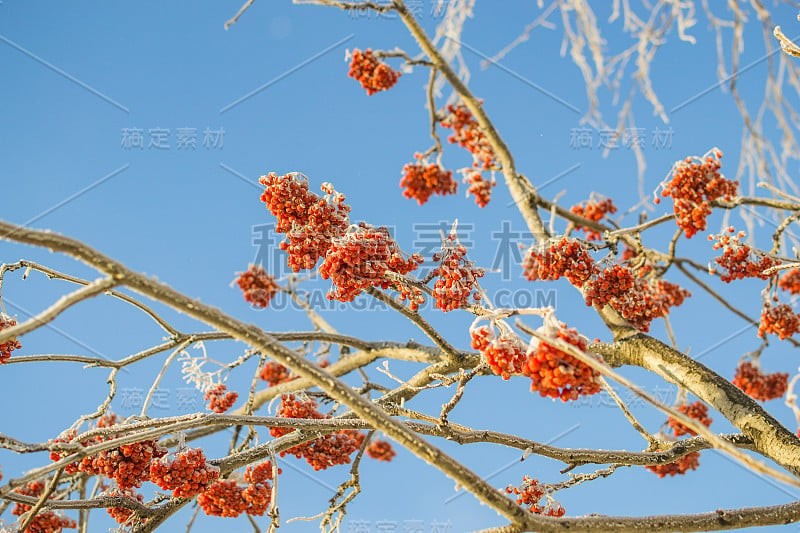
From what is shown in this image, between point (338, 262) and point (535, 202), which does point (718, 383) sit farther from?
point (338, 262)

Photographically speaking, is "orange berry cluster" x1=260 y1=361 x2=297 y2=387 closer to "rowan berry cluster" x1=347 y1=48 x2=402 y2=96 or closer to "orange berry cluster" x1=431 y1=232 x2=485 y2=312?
"rowan berry cluster" x1=347 y1=48 x2=402 y2=96

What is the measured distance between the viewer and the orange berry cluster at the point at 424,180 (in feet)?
16.4

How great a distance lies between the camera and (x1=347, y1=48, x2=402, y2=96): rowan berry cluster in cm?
467

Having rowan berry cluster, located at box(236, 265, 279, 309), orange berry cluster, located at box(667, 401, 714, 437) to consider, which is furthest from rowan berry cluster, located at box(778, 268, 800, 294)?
rowan berry cluster, located at box(236, 265, 279, 309)

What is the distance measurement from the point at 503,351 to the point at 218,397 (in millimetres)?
2453

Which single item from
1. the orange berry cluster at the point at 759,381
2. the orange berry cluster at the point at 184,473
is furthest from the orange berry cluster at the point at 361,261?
the orange berry cluster at the point at 759,381

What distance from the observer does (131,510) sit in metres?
2.60

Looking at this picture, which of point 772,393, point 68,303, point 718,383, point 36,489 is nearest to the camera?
point 68,303

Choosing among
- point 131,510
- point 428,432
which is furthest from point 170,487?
point 428,432

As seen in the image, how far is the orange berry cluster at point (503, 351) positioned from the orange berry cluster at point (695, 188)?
2.05 m

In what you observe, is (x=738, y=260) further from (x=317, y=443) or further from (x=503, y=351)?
(x=317, y=443)

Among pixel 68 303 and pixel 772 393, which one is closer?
pixel 68 303

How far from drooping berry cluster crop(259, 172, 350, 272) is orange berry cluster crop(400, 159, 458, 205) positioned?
2291 mm

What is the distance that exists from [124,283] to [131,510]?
179cm
